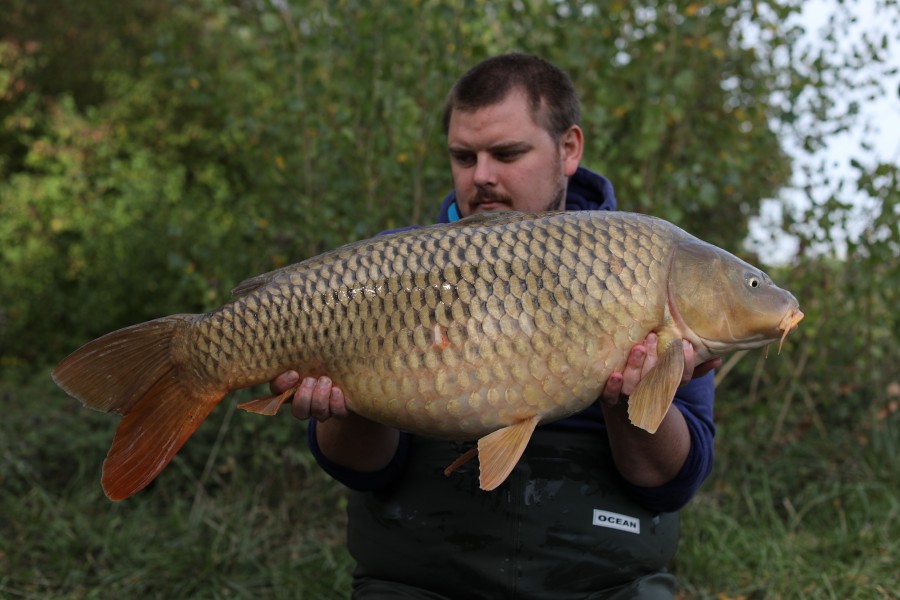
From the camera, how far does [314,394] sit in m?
1.49

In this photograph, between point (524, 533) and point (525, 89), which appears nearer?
point (524, 533)

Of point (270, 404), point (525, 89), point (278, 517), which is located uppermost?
point (525, 89)

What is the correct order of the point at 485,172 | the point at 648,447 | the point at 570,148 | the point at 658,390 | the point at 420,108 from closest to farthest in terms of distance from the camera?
the point at 658,390, the point at 648,447, the point at 485,172, the point at 570,148, the point at 420,108

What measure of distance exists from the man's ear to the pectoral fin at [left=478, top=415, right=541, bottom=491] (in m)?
0.74

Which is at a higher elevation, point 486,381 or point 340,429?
point 486,381

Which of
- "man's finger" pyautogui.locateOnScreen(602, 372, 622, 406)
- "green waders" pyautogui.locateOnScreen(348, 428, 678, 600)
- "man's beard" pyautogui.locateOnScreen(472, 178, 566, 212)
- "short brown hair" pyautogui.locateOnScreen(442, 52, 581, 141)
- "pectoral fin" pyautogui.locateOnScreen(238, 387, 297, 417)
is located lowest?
"green waders" pyautogui.locateOnScreen(348, 428, 678, 600)

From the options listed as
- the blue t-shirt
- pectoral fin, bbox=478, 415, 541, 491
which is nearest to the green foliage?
the blue t-shirt

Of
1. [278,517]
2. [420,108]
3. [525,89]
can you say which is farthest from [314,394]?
[420,108]

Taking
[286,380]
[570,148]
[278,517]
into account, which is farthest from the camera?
Answer: [278,517]

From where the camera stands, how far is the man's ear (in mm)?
1977

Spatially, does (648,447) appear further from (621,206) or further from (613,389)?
(621,206)

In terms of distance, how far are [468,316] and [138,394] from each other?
1.76 ft

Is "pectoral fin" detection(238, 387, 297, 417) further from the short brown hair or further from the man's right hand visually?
the short brown hair

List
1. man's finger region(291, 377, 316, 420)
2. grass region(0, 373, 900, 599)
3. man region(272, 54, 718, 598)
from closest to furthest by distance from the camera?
man's finger region(291, 377, 316, 420) < man region(272, 54, 718, 598) < grass region(0, 373, 900, 599)
